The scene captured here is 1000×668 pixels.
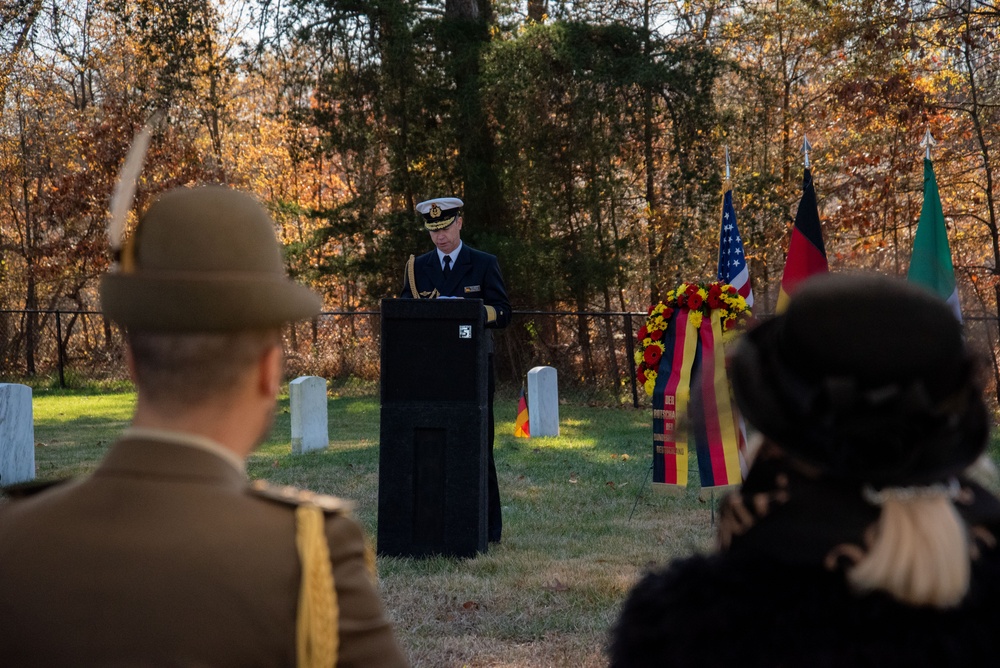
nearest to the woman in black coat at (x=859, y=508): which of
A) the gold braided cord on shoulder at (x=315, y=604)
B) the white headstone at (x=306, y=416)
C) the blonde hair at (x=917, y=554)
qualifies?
the blonde hair at (x=917, y=554)

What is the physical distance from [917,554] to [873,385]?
0.24 metres

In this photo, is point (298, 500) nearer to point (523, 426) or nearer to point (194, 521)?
point (194, 521)

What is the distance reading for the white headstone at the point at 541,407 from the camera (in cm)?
1284

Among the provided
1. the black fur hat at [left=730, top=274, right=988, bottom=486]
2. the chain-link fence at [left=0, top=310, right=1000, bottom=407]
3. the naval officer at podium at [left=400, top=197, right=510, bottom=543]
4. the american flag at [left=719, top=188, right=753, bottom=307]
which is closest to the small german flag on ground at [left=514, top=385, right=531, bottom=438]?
the chain-link fence at [left=0, top=310, right=1000, bottom=407]

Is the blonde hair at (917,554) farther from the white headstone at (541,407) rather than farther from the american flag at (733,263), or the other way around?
the white headstone at (541,407)

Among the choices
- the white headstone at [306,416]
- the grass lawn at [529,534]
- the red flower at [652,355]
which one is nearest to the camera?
the grass lawn at [529,534]

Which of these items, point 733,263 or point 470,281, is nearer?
point 470,281

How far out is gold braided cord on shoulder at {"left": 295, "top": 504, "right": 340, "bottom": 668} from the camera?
1368mm

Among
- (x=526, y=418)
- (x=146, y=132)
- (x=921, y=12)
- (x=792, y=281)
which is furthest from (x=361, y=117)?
(x=146, y=132)

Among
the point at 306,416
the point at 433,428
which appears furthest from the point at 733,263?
the point at 306,416

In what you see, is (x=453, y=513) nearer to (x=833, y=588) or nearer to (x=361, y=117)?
(x=833, y=588)

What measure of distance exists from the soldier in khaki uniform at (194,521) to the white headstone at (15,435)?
28.1ft

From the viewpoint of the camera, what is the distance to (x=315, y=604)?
54.2 inches

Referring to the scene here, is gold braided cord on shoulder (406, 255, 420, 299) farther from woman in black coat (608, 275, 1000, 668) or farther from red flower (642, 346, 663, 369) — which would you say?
woman in black coat (608, 275, 1000, 668)
